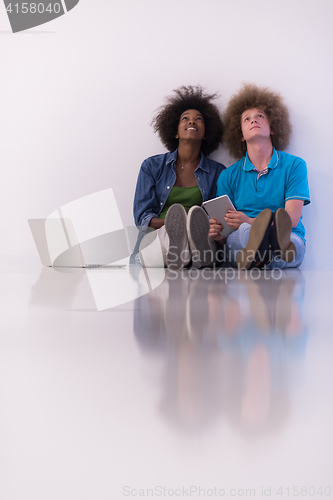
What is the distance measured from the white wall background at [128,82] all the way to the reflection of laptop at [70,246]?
0.13 m

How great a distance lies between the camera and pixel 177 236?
6.24ft

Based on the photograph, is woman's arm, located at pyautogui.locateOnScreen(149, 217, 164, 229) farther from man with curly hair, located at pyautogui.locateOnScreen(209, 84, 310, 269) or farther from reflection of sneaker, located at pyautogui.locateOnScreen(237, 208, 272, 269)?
reflection of sneaker, located at pyautogui.locateOnScreen(237, 208, 272, 269)

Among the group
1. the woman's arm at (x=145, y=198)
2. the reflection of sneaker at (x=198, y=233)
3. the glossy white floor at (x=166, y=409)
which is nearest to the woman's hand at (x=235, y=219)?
the reflection of sneaker at (x=198, y=233)

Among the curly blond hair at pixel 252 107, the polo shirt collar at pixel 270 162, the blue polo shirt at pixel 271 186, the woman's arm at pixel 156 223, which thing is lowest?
the woman's arm at pixel 156 223

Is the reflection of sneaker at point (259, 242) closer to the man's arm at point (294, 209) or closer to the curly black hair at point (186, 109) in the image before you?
the man's arm at point (294, 209)

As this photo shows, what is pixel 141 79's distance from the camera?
2.79 metres

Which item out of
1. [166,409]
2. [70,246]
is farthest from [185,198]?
[166,409]

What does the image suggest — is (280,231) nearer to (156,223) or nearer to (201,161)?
(156,223)

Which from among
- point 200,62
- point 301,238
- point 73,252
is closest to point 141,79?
point 200,62

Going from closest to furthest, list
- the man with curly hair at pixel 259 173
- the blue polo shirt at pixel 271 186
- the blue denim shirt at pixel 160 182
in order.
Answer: the man with curly hair at pixel 259 173 < the blue polo shirt at pixel 271 186 < the blue denim shirt at pixel 160 182

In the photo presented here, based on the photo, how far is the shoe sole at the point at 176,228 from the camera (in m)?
1.83

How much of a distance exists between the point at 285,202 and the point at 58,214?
1.56m

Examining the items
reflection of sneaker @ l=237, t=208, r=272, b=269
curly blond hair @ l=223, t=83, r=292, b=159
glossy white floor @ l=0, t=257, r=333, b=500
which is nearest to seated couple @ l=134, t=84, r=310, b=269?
curly blond hair @ l=223, t=83, r=292, b=159

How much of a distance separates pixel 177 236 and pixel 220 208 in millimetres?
393
